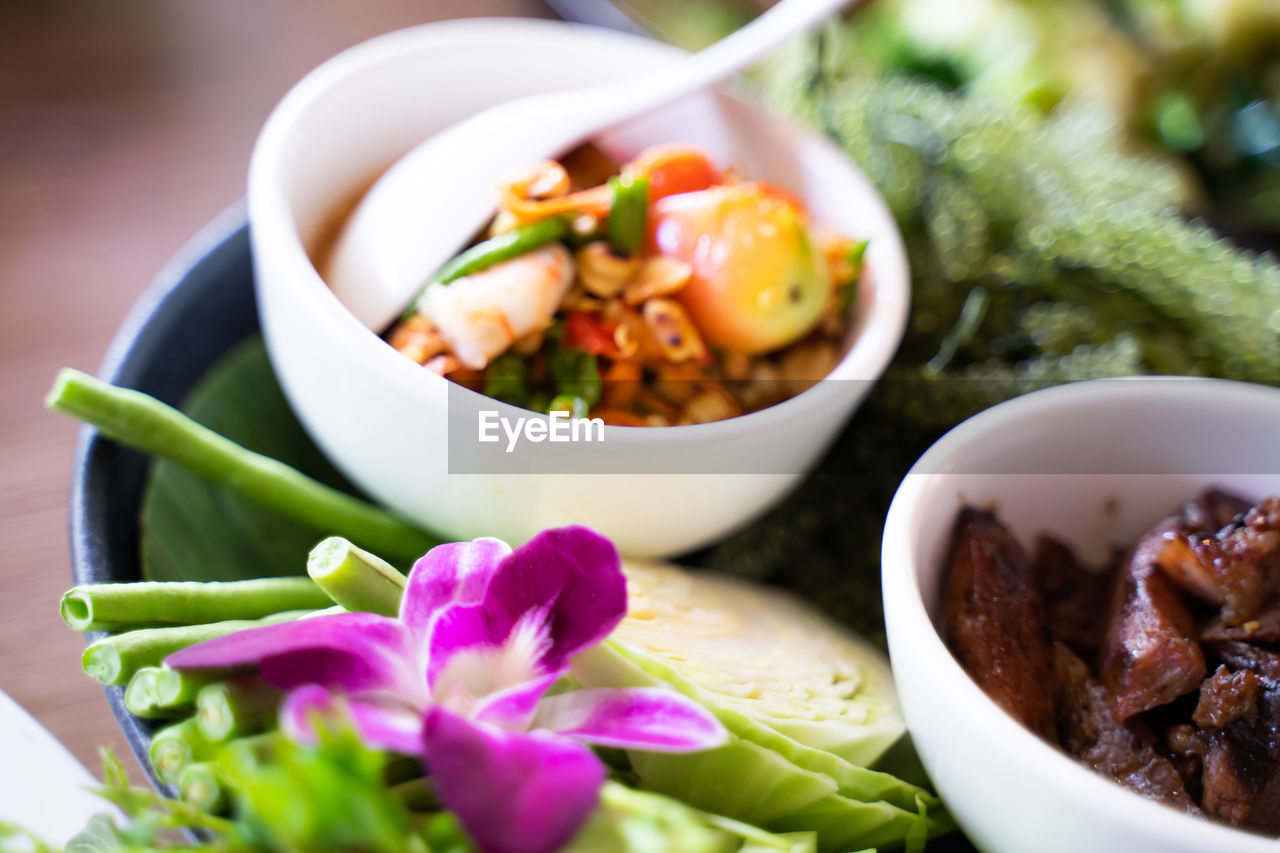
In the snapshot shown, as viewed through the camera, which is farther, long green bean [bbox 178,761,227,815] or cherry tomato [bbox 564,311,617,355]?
cherry tomato [bbox 564,311,617,355]

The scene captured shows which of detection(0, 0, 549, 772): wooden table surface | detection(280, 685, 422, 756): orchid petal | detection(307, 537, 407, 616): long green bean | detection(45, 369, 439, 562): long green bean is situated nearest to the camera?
detection(280, 685, 422, 756): orchid petal

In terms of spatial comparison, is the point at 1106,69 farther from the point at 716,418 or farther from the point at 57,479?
the point at 57,479

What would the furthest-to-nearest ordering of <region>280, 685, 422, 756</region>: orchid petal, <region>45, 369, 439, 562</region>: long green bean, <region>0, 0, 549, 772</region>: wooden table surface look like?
<region>0, 0, 549, 772</region>: wooden table surface → <region>45, 369, 439, 562</region>: long green bean → <region>280, 685, 422, 756</region>: orchid petal

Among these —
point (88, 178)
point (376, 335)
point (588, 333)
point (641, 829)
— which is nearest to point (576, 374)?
point (588, 333)

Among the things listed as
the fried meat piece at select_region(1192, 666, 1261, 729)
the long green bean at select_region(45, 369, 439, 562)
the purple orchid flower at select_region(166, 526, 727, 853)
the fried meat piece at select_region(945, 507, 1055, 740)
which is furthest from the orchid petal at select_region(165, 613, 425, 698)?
the fried meat piece at select_region(1192, 666, 1261, 729)

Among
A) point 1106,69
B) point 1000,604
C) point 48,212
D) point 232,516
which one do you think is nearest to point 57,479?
point 232,516

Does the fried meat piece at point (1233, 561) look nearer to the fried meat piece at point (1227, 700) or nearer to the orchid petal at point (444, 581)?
the fried meat piece at point (1227, 700)

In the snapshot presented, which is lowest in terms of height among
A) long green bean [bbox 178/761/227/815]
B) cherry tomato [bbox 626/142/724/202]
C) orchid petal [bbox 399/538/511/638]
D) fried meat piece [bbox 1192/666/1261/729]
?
fried meat piece [bbox 1192/666/1261/729]

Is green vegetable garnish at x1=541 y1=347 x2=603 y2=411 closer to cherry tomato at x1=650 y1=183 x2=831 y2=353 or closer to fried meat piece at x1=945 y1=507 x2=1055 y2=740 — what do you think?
A: cherry tomato at x1=650 y1=183 x2=831 y2=353
